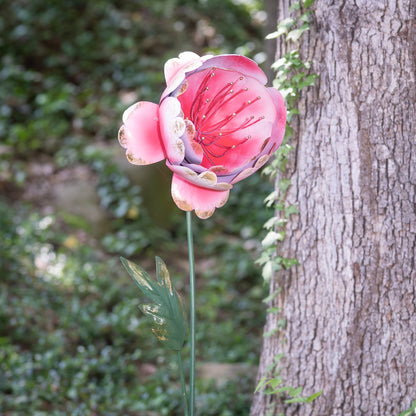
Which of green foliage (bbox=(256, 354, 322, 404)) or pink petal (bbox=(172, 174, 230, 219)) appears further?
green foliage (bbox=(256, 354, 322, 404))

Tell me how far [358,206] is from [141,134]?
832 mm

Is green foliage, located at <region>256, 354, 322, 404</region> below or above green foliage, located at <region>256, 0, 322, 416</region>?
below

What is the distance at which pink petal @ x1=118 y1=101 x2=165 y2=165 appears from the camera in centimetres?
146

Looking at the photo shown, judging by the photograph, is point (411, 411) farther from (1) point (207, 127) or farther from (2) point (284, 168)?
(1) point (207, 127)

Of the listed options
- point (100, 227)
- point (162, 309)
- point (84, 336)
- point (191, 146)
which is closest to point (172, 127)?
point (191, 146)

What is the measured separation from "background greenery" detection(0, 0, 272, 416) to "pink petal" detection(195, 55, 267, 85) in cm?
172

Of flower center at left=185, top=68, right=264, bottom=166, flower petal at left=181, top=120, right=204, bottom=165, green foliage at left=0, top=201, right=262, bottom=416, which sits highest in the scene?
flower center at left=185, top=68, right=264, bottom=166

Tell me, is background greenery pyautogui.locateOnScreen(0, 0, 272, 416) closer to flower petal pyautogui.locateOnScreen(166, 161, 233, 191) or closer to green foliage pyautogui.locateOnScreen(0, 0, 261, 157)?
green foliage pyautogui.locateOnScreen(0, 0, 261, 157)

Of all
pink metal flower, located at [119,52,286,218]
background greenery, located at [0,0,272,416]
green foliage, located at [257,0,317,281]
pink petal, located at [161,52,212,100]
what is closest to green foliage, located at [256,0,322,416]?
green foliage, located at [257,0,317,281]

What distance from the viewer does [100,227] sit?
4496 millimetres

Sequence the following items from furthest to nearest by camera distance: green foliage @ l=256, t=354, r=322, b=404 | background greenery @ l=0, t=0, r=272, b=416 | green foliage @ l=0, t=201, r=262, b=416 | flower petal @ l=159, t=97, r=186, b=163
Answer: background greenery @ l=0, t=0, r=272, b=416 → green foliage @ l=0, t=201, r=262, b=416 → green foliage @ l=256, t=354, r=322, b=404 → flower petal @ l=159, t=97, r=186, b=163

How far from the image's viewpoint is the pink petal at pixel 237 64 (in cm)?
149

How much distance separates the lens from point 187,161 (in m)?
1.45

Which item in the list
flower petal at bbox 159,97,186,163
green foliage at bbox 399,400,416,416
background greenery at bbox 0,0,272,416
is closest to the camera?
flower petal at bbox 159,97,186,163
